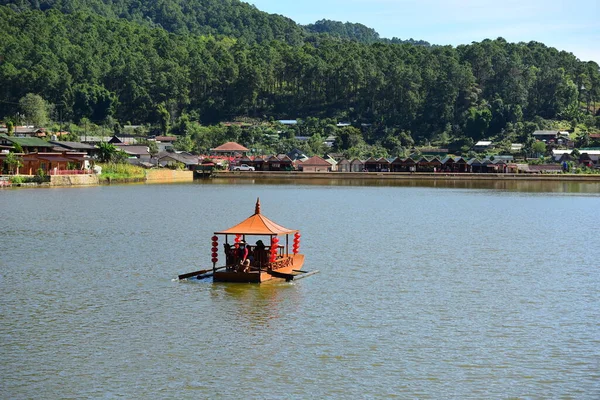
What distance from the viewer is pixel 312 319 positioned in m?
19.0

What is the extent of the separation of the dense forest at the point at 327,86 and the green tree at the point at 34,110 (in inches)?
304

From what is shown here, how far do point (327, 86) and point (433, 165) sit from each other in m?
53.3

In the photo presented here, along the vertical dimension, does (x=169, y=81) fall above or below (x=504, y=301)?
Result: above

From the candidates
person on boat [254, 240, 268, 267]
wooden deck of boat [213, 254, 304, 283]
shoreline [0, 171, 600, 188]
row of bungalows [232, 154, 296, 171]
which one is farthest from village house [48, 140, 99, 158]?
wooden deck of boat [213, 254, 304, 283]

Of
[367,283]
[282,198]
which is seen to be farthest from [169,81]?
[367,283]

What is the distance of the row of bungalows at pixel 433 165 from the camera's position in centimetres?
11238

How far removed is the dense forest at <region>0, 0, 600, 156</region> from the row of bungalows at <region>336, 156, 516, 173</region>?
20.1 metres

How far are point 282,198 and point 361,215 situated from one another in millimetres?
17230

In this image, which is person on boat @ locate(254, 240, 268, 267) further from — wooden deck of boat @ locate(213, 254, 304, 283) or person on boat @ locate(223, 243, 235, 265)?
person on boat @ locate(223, 243, 235, 265)

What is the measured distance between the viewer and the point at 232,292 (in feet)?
71.0

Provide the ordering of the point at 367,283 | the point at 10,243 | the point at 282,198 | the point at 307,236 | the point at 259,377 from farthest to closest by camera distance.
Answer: the point at 282,198 < the point at 307,236 < the point at 10,243 < the point at 367,283 < the point at 259,377

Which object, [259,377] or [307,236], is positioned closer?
[259,377]

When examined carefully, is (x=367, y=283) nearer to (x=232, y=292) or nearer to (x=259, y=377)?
(x=232, y=292)

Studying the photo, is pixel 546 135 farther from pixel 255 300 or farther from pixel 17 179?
pixel 255 300
